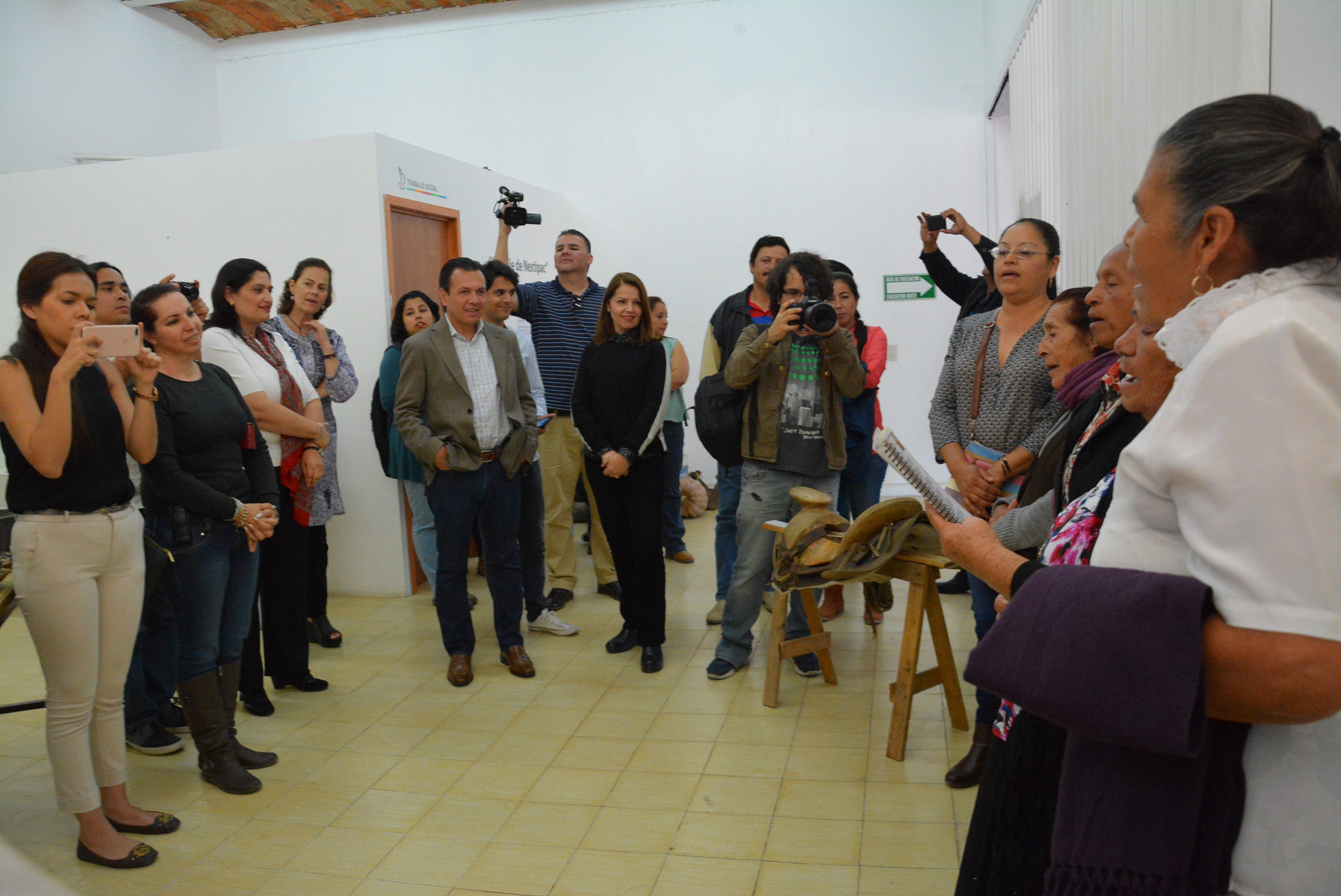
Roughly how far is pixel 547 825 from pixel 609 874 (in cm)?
34

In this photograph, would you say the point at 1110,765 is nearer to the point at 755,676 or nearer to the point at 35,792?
the point at 755,676

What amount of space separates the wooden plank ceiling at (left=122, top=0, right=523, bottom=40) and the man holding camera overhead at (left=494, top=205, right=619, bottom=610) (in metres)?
4.09

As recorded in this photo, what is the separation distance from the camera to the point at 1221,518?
86 cm

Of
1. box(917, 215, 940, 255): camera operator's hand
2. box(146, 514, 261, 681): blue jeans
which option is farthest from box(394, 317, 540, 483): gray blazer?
box(917, 215, 940, 255): camera operator's hand

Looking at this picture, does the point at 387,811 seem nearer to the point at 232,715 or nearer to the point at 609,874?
the point at 232,715

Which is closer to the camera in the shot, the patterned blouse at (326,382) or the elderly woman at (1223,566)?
the elderly woman at (1223,566)

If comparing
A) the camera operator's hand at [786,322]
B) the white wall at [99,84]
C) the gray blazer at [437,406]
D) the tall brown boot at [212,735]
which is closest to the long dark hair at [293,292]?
the gray blazer at [437,406]

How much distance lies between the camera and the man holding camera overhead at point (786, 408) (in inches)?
144

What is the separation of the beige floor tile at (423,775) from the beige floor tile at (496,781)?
34 mm

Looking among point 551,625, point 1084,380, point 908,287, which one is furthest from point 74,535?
point 908,287

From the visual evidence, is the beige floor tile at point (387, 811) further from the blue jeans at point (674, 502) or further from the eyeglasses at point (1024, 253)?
the blue jeans at point (674, 502)

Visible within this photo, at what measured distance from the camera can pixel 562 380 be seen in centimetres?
508

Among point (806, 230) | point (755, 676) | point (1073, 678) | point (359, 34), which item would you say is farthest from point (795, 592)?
point (359, 34)

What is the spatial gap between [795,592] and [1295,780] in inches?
116
